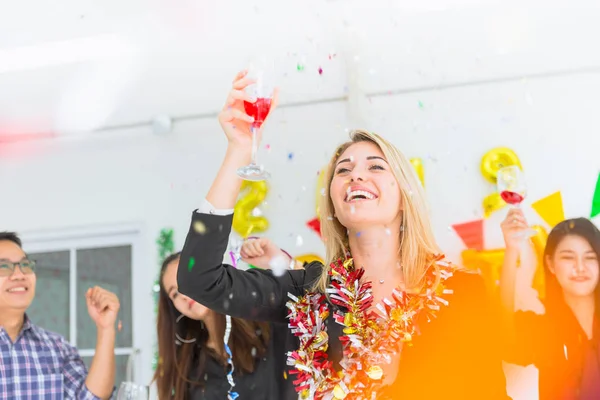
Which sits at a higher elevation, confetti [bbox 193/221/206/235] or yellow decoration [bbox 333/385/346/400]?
confetti [bbox 193/221/206/235]

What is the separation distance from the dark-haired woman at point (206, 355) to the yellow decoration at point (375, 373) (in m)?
0.82

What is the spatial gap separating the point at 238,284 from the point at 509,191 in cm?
Result: 136

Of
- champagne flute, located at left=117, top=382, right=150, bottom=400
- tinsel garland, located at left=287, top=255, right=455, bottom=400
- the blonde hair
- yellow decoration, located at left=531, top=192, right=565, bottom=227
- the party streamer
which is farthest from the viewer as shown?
yellow decoration, located at left=531, top=192, right=565, bottom=227

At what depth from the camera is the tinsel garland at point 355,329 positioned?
57.1 inches

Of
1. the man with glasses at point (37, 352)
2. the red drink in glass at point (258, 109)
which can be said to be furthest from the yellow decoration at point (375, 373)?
the man with glasses at point (37, 352)

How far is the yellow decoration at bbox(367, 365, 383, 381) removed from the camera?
1424 millimetres

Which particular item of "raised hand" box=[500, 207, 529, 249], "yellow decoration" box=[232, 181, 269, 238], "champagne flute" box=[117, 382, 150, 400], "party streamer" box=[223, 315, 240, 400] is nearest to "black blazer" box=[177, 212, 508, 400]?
"champagne flute" box=[117, 382, 150, 400]

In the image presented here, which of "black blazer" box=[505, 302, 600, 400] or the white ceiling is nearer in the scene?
"black blazer" box=[505, 302, 600, 400]

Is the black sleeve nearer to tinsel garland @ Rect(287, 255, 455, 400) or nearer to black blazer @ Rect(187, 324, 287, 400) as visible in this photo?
tinsel garland @ Rect(287, 255, 455, 400)

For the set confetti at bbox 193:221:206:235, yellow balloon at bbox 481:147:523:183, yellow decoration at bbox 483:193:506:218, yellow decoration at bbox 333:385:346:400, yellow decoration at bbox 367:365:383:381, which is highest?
yellow balloon at bbox 481:147:523:183

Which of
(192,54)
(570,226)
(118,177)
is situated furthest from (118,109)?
(570,226)

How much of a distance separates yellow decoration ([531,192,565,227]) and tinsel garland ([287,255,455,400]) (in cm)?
191

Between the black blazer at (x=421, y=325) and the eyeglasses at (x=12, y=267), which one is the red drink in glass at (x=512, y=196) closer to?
the black blazer at (x=421, y=325)

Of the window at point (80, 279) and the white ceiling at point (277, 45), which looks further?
the window at point (80, 279)
